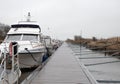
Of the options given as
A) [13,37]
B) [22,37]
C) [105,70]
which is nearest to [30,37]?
[22,37]

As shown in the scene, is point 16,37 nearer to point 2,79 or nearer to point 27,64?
point 27,64

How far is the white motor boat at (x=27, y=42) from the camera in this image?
58.4 feet

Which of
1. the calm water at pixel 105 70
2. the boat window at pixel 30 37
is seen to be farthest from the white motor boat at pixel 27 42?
the calm water at pixel 105 70

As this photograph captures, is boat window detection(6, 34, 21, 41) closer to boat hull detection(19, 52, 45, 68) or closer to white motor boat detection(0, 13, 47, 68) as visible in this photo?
white motor boat detection(0, 13, 47, 68)

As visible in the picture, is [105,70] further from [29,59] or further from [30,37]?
[30,37]

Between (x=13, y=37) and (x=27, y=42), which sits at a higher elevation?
(x=13, y=37)

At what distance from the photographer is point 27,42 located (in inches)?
748

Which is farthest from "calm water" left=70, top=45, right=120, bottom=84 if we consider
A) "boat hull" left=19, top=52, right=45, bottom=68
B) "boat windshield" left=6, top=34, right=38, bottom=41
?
"boat windshield" left=6, top=34, right=38, bottom=41

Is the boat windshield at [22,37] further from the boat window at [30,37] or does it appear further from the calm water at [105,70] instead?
the calm water at [105,70]

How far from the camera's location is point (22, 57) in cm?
1758

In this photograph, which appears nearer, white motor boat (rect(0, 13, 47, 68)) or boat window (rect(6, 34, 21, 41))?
white motor boat (rect(0, 13, 47, 68))

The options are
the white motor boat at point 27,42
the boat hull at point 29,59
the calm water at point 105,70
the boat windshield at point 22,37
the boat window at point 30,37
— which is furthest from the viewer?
the boat window at point 30,37

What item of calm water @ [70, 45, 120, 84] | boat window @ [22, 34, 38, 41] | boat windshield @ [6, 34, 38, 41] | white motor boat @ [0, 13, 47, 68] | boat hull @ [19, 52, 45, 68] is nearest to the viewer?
calm water @ [70, 45, 120, 84]

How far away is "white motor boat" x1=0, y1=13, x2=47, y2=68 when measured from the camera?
17.8 meters
